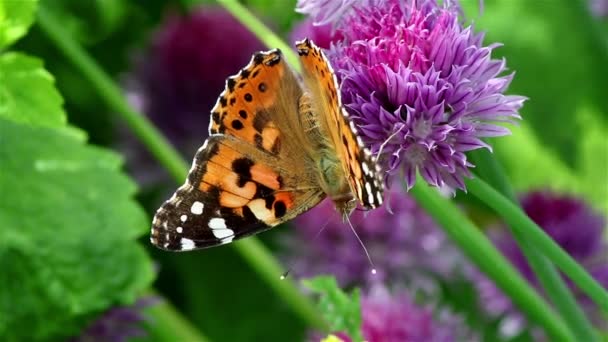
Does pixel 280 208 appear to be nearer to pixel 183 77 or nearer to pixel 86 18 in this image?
pixel 183 77

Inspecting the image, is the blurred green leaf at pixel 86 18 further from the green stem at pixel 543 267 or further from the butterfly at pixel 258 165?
the green stem at pixel 543 267

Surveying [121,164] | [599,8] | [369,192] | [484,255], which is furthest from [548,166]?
[369,192]

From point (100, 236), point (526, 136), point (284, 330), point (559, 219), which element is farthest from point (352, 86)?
point (526, 136)

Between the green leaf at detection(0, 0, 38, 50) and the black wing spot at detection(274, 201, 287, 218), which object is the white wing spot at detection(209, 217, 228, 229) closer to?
the black wing spot at detection(274, 201, 287, 218)

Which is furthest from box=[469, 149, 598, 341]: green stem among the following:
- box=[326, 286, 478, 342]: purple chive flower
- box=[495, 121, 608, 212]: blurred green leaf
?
box=[495, 121, 608, 212]: blurred green leaf

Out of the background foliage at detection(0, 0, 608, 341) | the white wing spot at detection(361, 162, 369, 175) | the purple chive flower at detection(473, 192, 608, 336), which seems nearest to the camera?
the white wing spot at detection(361, 162, 369, 175)

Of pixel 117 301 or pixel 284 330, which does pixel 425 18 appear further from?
pixel 284 330
